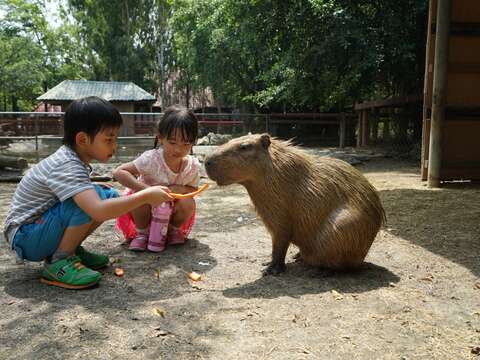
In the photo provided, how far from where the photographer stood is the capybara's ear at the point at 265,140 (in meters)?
2.71

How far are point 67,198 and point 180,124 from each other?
3.00 feet

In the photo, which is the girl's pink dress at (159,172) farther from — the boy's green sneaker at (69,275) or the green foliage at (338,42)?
the green foliage at (338,42)

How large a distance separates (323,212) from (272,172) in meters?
0.38

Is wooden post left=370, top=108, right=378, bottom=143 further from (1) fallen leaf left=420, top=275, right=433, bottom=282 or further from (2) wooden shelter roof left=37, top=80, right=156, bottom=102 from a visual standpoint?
(2) wooden shelter roof left=37, top=80, right=156, bottom=102

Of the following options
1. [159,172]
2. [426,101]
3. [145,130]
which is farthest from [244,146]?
[145,130]

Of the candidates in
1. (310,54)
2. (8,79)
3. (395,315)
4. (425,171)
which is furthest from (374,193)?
(8,79)

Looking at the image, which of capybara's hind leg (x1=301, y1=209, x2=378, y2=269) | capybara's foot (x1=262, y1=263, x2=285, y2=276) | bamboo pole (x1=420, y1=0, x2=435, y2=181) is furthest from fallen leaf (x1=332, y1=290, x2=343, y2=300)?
bamboo pole (x1=420, y1=0, x2=435, y2=181)

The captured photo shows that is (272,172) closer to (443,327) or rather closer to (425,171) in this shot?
(443,327)

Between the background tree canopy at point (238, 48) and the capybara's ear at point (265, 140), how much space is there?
6825 mm

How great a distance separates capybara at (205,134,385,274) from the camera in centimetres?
260

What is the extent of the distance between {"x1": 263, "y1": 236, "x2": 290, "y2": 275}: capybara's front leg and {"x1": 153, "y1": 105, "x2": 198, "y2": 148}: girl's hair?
88cm

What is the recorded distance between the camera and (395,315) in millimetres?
2061

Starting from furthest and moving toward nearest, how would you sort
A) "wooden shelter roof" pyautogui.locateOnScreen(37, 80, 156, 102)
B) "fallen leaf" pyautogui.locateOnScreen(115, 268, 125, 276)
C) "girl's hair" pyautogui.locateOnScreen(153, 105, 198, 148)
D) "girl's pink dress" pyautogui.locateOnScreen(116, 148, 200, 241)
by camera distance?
"wooden shelter roof" pyautogui.locateOnScreen(37, 80, 156, 102) → "girl's pink dress" pyautogui.locateOnScreen(116, 148, 200, 241) → "girl's hair" pyautogui.locateOnScreen(153, 105, 198, 148) → "fallen leaf" pyautogui.locateOnScreen(115, 268, 125, 276)

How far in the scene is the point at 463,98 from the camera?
5.86 m
